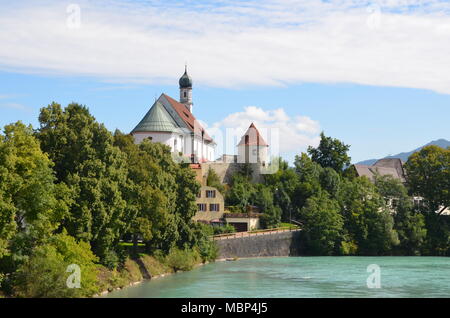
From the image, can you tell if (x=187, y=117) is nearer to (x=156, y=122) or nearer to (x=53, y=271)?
(x=156, y=122)

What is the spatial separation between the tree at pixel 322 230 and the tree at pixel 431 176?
16.0 meters

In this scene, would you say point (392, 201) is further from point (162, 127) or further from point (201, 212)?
point (162, 127)

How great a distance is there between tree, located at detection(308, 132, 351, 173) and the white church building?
17617 mm

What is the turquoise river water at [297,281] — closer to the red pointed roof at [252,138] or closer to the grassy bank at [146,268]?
the grassy bank at [146,268]

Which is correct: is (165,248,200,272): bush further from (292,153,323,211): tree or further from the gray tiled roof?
the gray tiled roof

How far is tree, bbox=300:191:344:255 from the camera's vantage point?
265ft

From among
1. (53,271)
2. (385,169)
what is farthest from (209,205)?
(385,169)

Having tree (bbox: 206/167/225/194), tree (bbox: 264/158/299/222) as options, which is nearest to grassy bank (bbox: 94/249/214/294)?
tree (bbox: 206/167/225/194)

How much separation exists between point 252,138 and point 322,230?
25874mm

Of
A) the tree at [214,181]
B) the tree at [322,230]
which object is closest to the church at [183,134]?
the tree at [214,181]

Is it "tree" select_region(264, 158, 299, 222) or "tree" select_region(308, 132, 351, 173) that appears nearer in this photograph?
"tree" select_region(264, 158, 299, 222)

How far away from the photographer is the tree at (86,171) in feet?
138

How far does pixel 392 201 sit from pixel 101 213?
2123 inches
